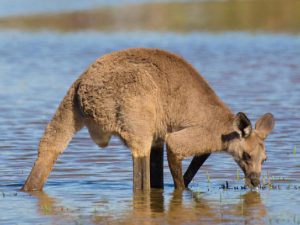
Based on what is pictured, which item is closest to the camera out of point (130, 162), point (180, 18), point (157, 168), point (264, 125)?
point (264, 125)

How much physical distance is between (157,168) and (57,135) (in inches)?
49.3

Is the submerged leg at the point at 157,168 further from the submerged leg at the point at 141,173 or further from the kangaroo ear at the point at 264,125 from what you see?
the kangaroo ear at the point at 264,125

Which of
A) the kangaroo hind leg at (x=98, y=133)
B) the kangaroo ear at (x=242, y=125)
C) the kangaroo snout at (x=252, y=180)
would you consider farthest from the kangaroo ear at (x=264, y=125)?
the kangaroo hind leg at (x=98, y=133)

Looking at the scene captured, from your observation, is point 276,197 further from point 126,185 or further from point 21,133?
point 21,133

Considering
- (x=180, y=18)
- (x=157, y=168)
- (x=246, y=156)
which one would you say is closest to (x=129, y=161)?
(x=157, y=168)

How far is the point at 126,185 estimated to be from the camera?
10.9m

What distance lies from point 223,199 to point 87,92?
6.23 feet

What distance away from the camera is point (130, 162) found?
1236cm

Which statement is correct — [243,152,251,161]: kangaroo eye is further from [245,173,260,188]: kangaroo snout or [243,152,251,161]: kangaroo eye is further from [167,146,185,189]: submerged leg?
[167,146,185,189]: submerged leg

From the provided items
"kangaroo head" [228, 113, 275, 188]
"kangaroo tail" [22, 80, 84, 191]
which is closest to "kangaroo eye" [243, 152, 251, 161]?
"kangaroo head" [228, 113, 275, 188]

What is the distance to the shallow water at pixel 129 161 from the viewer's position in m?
9.24

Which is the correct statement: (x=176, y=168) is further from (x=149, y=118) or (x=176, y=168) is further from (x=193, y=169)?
(x=149, y=118)

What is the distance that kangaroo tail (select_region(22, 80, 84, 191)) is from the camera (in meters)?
10.3

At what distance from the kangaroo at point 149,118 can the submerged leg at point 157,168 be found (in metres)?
0.23
